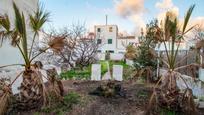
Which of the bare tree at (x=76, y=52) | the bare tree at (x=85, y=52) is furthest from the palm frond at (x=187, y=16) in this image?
the bare tree at (x=85, y=52)

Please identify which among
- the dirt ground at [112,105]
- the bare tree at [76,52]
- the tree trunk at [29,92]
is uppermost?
the bare tree at [76,52]

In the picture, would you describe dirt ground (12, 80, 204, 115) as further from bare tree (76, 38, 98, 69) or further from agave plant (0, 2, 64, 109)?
bare tree (76, 38, 98, 69)

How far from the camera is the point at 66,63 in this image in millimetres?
18203

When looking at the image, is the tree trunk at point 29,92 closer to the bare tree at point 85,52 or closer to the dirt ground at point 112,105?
the dirt ground at point 112,105

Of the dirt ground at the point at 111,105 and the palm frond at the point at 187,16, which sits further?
the dirt ground at the point at 111,105

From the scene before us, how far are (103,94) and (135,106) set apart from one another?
1189 mm

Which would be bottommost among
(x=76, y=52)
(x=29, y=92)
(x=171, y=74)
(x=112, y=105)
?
(x=112, y=105)

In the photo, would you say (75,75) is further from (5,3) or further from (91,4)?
(91,4)

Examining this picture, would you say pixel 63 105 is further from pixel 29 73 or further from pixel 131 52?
pixel 131 52

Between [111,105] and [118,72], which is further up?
[118,72]

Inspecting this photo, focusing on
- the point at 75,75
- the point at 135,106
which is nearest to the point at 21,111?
the point at 135,106

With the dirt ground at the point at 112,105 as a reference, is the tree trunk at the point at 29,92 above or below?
above

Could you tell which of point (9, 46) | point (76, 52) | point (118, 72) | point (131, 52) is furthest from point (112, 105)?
point (131, 52)

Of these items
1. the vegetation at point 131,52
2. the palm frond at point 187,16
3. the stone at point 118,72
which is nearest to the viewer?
the palm frond at point 187,16
